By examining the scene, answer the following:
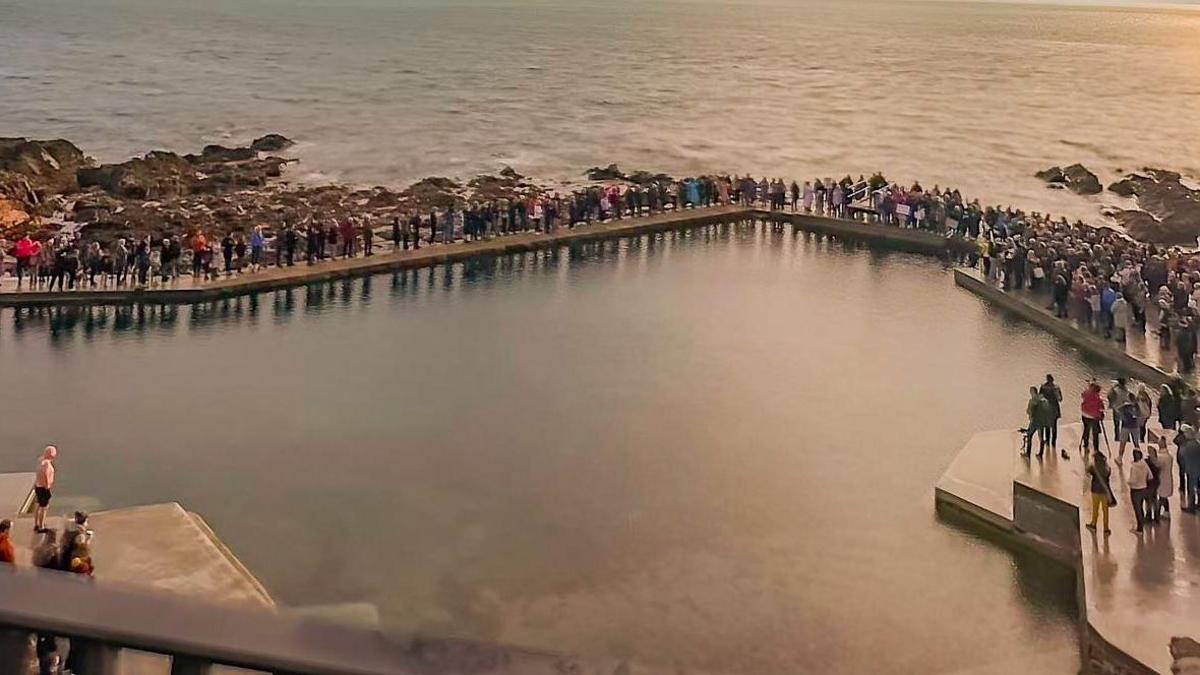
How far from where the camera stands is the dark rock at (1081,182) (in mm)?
56062

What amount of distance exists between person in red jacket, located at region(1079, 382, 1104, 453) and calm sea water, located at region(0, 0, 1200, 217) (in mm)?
38609

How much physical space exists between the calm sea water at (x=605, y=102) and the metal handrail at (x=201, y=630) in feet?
174

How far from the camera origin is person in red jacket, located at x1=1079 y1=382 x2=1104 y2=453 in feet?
49.6

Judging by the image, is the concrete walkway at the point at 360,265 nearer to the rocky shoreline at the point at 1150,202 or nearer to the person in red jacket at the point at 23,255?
the person in red jacket at the point at 23,255

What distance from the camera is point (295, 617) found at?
2367 millimetres

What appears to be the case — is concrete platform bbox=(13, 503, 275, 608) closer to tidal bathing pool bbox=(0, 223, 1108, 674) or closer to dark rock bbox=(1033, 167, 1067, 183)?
tidal bathing pool bbox=(0, 223, 1108, 674)

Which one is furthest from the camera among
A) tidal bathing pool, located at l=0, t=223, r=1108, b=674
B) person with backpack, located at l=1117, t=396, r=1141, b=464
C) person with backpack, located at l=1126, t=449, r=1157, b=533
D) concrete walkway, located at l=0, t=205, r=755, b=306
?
concrete walkway, located at l=0, t=205, r=755, b=306

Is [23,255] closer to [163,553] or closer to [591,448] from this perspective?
[591,448]

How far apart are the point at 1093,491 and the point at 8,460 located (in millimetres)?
13248

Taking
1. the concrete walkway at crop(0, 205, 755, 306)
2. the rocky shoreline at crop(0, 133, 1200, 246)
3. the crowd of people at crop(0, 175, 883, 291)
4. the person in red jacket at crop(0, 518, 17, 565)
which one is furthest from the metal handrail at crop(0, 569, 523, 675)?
the rocky shoreline at crop(0, 133, 1200, 246)

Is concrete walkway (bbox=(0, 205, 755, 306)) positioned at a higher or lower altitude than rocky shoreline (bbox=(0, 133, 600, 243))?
higher

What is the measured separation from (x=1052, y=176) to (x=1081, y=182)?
3.77 metres

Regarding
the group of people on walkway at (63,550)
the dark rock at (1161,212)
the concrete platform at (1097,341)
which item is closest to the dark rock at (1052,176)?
the dark rock at (1161,212)

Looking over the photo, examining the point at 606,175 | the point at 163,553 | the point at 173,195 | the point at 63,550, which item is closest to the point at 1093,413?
the point at 163,553
